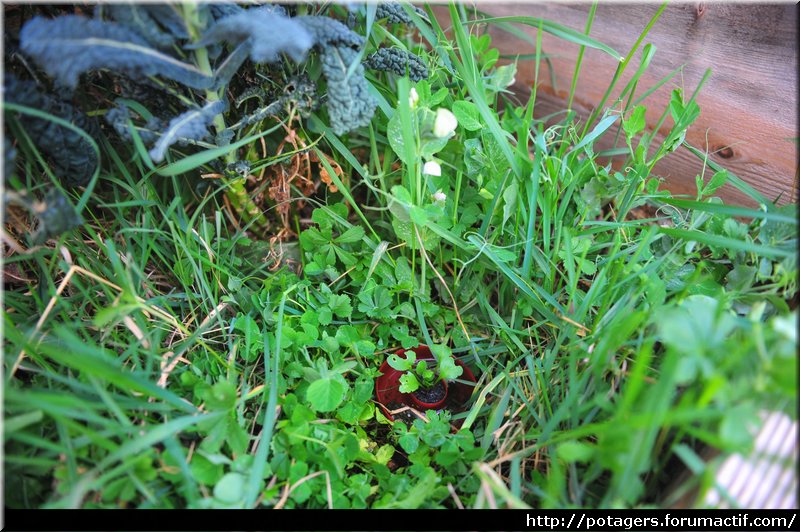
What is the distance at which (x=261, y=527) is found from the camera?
97 centimetres

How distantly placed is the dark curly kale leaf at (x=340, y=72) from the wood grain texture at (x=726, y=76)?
0.91 meters

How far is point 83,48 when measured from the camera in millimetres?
963

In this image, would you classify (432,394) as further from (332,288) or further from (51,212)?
(51,212)

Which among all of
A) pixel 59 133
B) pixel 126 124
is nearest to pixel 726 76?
pixel 126 124

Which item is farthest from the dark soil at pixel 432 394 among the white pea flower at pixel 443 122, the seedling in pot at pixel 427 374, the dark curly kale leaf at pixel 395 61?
the dark curly kale leaf at pixel 395 61

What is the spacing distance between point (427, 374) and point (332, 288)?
0.36 meters

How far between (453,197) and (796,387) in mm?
896

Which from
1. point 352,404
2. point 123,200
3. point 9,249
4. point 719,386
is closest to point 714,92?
point 719,386

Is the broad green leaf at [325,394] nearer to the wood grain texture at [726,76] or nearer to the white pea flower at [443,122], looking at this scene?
the white pea flower at [443,122]

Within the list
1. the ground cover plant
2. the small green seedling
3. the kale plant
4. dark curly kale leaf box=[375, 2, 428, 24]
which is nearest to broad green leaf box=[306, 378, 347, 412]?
the ground cover plant

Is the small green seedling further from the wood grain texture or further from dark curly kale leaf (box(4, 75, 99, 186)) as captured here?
the wood grain texture

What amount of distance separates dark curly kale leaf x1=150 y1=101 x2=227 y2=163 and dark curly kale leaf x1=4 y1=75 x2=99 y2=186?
0.62 ft

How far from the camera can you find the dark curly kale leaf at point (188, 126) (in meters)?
1.06

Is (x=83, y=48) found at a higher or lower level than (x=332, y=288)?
higher
